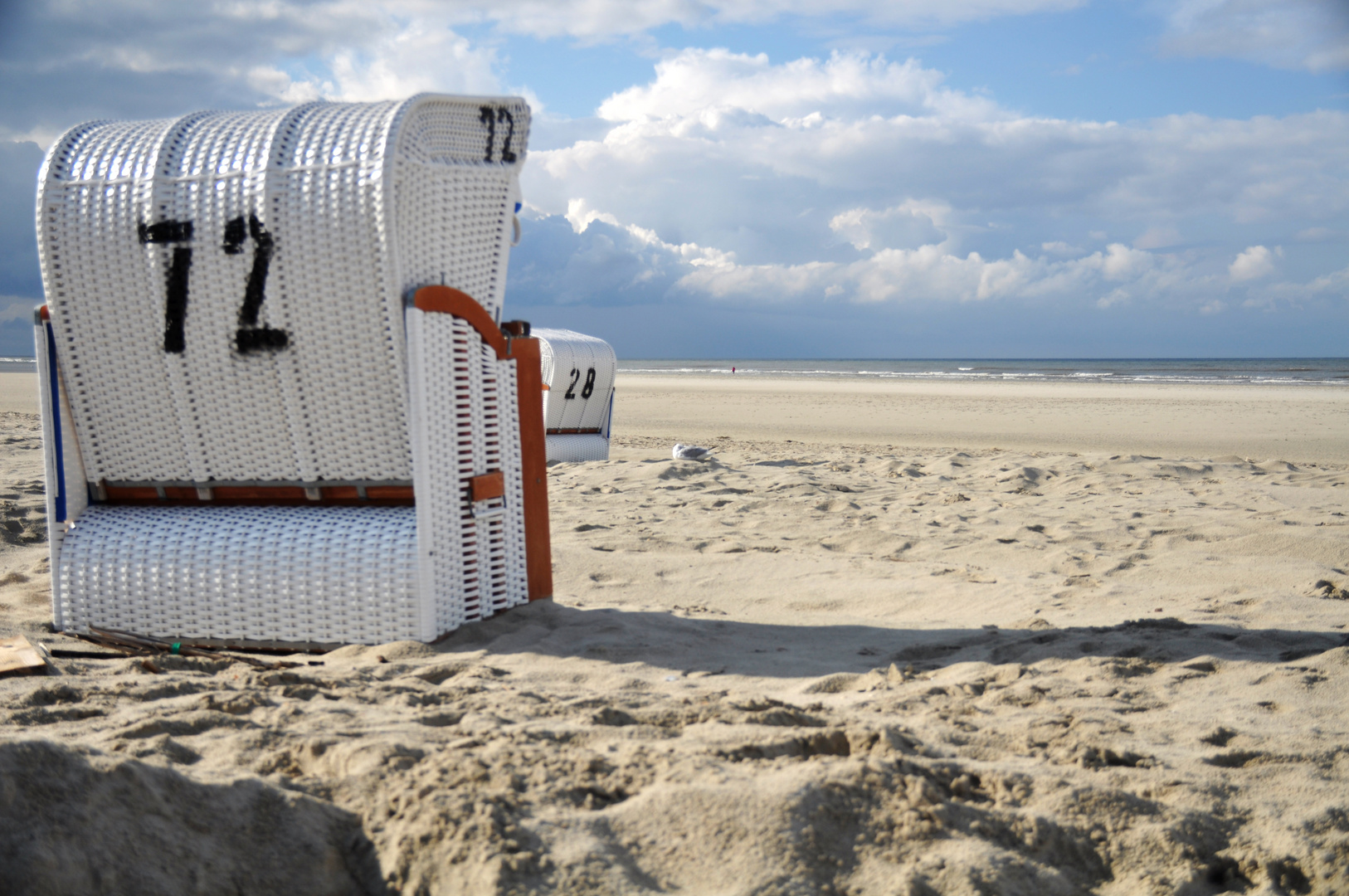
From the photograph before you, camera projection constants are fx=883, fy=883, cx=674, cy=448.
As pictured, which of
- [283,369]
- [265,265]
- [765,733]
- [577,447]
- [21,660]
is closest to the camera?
[765,733]

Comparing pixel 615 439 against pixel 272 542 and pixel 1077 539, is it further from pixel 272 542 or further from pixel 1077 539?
pixel 272 542

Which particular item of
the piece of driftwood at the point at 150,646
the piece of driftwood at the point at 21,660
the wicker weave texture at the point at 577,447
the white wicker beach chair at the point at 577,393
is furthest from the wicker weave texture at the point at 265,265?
the wicker weave texture at the point at 577,447

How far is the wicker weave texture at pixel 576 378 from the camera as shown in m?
10.2

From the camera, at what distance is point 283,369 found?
3.58 meters

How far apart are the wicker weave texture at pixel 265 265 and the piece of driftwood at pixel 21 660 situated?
989mm

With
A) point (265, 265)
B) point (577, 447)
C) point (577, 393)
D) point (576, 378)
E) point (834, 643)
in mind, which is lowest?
point (834, 643)

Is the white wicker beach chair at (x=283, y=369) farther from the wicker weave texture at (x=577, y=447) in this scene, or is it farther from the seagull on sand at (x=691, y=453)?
the wicker weave texture at (x=577, y=447)

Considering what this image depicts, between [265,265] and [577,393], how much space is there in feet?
23.0

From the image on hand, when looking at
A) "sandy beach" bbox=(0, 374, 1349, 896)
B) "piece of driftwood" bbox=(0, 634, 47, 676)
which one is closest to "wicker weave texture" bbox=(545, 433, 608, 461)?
"sandy beach" bbox=(0, 374, 1349, 896)

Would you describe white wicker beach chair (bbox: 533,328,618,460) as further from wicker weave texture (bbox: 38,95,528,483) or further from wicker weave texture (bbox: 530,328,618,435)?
wicker weave texture (bbox: 38,95,528,483)

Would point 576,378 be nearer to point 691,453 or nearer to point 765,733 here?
point 691,453

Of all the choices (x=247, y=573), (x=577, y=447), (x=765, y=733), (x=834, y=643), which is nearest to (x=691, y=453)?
(x=577, y=447)

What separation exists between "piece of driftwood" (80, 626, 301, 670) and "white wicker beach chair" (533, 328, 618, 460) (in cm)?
637

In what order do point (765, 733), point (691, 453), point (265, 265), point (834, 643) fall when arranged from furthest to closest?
point (691, 453) → point (834, 643) → point (265, 265) → point (765, 733)
